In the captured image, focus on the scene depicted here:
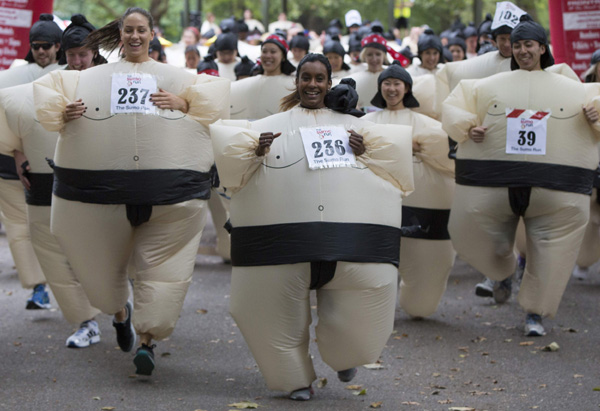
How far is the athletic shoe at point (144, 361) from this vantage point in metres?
6.92

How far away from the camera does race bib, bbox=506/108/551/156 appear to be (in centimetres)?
792

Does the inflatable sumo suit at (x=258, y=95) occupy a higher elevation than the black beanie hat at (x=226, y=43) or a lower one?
lower

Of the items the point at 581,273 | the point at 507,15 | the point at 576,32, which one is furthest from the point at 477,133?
the point at 576,32

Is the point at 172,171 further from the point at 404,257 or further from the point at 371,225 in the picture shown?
the point at 404,257

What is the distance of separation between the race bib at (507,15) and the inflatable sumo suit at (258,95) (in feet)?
7.44

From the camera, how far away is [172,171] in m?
6.91

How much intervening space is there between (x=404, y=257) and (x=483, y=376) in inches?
65.5

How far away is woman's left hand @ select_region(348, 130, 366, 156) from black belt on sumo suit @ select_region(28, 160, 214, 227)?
1297 mm

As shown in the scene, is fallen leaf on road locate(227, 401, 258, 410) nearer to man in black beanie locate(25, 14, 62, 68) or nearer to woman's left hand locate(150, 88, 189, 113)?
woman's left hand locate(150, 88, 189, 113)

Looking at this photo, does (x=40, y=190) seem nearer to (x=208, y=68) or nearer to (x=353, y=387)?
(x=353, y=387)

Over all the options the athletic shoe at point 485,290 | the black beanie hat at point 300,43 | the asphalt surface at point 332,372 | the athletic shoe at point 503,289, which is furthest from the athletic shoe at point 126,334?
the black beanie hat at point 300,43

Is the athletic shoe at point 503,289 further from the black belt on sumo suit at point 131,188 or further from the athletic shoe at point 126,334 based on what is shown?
the black belt on sumo suit at point 131,188

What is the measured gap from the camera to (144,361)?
6.92 metres

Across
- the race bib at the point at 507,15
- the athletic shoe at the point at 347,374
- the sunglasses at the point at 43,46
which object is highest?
the sunglasses at the point at 43,46
